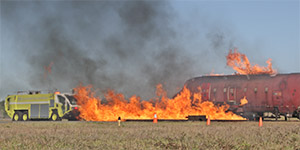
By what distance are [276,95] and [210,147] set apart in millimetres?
23063

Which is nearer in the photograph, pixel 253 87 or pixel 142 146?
pixel 142 146

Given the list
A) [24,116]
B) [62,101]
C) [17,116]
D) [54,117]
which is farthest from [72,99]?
[17,116]

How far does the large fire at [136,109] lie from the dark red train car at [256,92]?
37.9 inches

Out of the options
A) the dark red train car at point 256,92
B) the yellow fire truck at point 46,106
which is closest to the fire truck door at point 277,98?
the dark red train car at point 256,92

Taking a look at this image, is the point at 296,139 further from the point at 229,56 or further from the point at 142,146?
the point at 229,56

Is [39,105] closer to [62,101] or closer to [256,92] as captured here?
[62,101]

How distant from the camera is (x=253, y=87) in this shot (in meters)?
37.1

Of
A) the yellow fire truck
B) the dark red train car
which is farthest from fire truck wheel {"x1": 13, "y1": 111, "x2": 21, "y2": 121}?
the dark red train car

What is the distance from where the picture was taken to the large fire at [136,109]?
36094 mm

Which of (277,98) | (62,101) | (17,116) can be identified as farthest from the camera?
(17,116)

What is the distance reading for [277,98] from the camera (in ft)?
117

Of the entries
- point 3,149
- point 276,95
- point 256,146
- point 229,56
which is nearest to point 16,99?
point 229,56

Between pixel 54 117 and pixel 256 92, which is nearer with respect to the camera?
pixel 256 92

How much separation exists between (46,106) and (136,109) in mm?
8240
